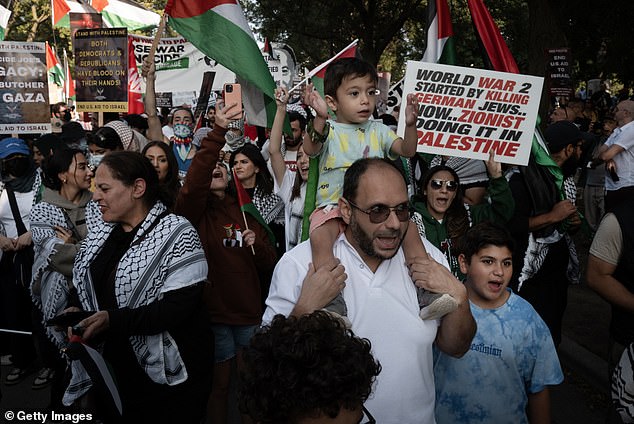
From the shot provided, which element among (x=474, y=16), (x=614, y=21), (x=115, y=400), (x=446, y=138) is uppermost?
(x=614, y=21)

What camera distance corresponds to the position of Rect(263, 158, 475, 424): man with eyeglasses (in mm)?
2406

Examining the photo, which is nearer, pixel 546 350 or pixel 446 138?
pixel 546 350

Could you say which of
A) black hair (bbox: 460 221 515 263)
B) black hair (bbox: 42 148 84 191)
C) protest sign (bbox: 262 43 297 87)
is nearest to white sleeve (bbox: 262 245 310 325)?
black hair (bbox: 460 221 515 263)

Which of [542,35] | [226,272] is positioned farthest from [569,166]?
[542,35]

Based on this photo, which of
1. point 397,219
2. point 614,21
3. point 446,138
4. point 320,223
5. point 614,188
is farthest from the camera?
point 614,21

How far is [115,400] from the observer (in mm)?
3172

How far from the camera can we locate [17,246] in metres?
5.60

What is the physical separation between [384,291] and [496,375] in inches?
39.6

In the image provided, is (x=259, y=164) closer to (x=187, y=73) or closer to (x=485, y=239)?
(x=485, y=239)

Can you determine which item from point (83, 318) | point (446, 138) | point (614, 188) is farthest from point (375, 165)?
point (614, 188)

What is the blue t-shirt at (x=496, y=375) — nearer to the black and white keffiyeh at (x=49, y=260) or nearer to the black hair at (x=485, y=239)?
the black hair at (x=485, y=239)

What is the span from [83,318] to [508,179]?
3151mm

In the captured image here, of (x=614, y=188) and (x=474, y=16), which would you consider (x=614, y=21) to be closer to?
(x=614, y=188)

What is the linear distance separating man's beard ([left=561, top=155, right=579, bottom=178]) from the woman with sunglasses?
2.62ft
